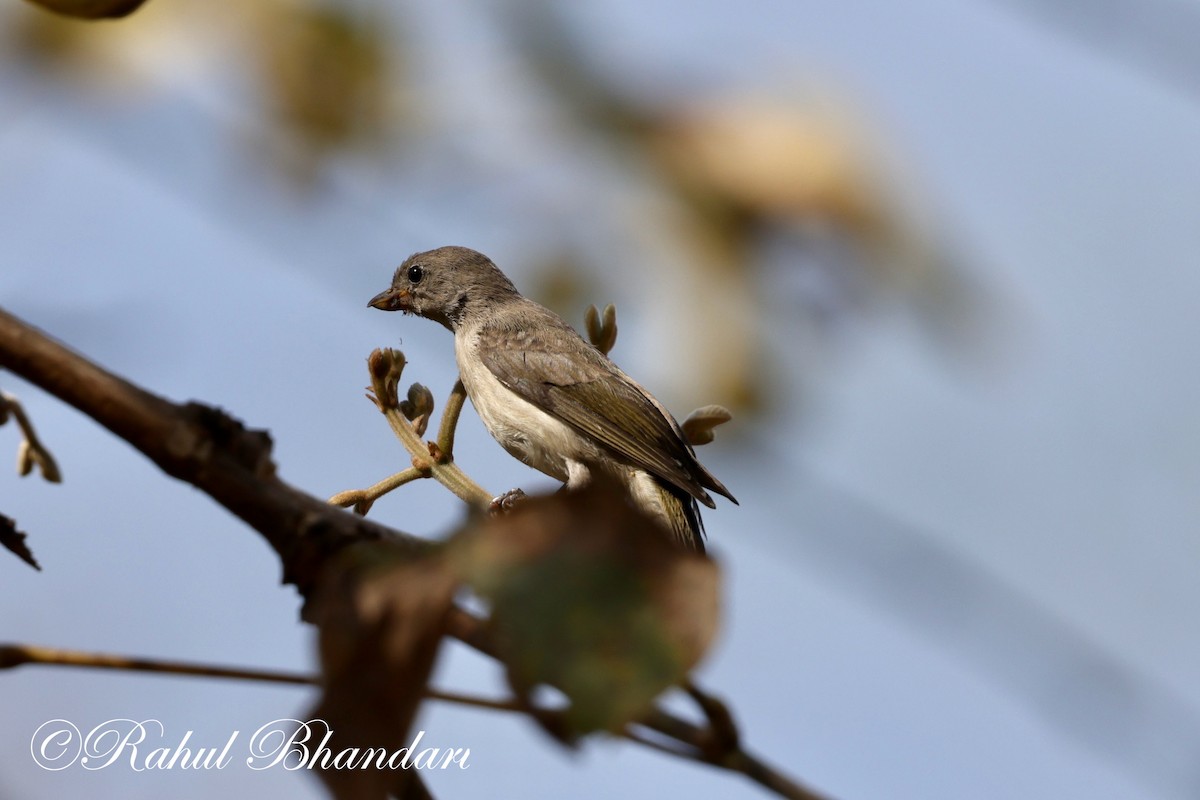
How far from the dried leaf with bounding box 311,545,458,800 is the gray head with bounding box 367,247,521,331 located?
461 centimetres

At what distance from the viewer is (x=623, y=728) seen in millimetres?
853

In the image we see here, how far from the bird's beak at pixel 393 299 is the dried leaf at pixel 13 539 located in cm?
417

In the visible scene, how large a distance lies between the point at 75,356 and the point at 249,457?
0.59 ft

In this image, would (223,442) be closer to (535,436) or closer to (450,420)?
(450,420)

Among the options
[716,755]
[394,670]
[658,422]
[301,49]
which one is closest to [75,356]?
[394,670]

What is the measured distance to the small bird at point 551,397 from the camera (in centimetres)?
467

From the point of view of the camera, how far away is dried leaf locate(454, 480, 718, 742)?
2.86 ft

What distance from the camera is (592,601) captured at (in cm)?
93

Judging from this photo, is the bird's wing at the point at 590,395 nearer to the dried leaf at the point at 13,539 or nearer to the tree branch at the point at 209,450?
the dried leaf at the point at 13,539

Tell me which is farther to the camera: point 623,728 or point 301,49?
point 301,49

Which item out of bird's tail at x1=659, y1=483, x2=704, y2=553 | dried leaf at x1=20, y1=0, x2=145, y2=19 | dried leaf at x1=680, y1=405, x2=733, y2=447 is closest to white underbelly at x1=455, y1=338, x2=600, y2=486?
bird's tail at x1=659, y1=483, x2=704, y2=553

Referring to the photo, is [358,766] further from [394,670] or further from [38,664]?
[38,664]

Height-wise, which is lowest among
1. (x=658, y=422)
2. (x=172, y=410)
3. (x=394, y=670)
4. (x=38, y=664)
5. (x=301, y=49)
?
(x=38, y=664)

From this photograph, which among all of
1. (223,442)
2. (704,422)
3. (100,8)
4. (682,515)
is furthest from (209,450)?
(682,515)
